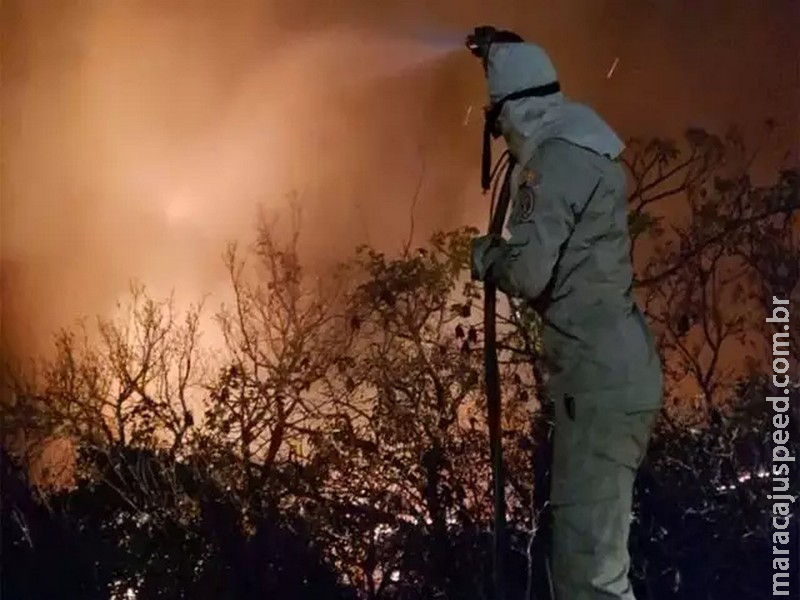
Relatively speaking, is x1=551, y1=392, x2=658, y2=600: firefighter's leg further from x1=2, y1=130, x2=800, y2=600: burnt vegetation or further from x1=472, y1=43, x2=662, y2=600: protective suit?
x1=2, y1=130, x2=800, y2=600: burnt vegetation

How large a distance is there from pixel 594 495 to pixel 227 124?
142cm

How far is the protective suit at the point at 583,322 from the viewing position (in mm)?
1612

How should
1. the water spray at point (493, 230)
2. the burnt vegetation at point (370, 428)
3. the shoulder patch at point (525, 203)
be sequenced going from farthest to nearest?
the burnt vegetation at point (370, 428) < the water spray at point (493, 230) < the shoulder patch at point (525, 203)

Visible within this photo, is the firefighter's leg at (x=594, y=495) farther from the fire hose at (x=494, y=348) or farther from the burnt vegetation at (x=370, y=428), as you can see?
the burnt vegetation at (x=370, y=428)

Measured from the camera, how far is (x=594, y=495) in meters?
1.63

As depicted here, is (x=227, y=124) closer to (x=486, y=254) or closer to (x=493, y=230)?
(x=493, y=230)

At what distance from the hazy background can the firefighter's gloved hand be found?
89 centimetres

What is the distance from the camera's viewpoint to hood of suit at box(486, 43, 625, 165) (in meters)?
1.66

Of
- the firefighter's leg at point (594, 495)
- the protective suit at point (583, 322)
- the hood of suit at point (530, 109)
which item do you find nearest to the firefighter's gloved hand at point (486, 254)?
the protective suit at point (583, 322)

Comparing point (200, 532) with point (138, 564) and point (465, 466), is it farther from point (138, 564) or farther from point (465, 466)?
point (465, 466)

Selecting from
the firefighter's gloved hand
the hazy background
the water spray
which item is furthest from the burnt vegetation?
the firefighter's gloved hand

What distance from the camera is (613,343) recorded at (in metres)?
1.65

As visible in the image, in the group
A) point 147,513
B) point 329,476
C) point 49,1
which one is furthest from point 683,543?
point 49,1

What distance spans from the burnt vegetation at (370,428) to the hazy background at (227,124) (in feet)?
0.31
